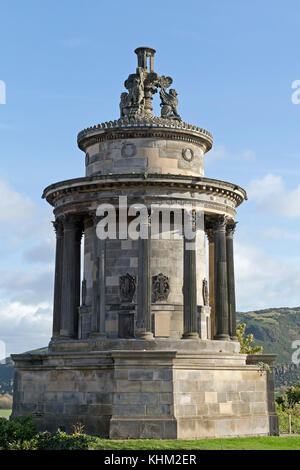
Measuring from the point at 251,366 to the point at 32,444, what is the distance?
11.8 metres

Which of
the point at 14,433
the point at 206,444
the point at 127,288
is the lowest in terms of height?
the point at 206,444

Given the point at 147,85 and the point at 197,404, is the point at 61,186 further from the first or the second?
the point at 197,404

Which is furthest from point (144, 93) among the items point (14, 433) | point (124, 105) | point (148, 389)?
point (14, 433)

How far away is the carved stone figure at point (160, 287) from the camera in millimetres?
33688

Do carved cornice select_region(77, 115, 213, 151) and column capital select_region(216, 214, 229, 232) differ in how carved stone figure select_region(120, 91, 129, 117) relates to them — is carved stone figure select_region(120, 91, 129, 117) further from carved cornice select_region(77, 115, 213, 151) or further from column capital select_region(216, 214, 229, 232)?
column capital select_region(216, 214, 229, 232)

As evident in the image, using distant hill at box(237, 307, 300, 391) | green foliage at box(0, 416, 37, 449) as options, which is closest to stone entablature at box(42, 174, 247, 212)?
green foliage at box(0, 416, 37, 449)

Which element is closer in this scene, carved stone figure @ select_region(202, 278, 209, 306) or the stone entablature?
the stone entablature

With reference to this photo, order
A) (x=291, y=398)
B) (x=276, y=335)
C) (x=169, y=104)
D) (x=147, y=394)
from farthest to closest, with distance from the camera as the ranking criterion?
(x=276, y=335) < (x=291, y=398) < (x=169, y=104) < (x=147, y=394)

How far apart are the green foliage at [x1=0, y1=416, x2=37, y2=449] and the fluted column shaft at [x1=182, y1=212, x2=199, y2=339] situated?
27.1ft

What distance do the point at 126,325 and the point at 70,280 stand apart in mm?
3776

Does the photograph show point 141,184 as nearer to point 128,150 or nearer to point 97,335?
point 128,150

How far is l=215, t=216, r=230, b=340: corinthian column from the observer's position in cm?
3531

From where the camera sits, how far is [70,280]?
35.1 meters

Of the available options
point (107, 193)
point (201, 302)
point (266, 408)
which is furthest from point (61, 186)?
point (266, 408)
